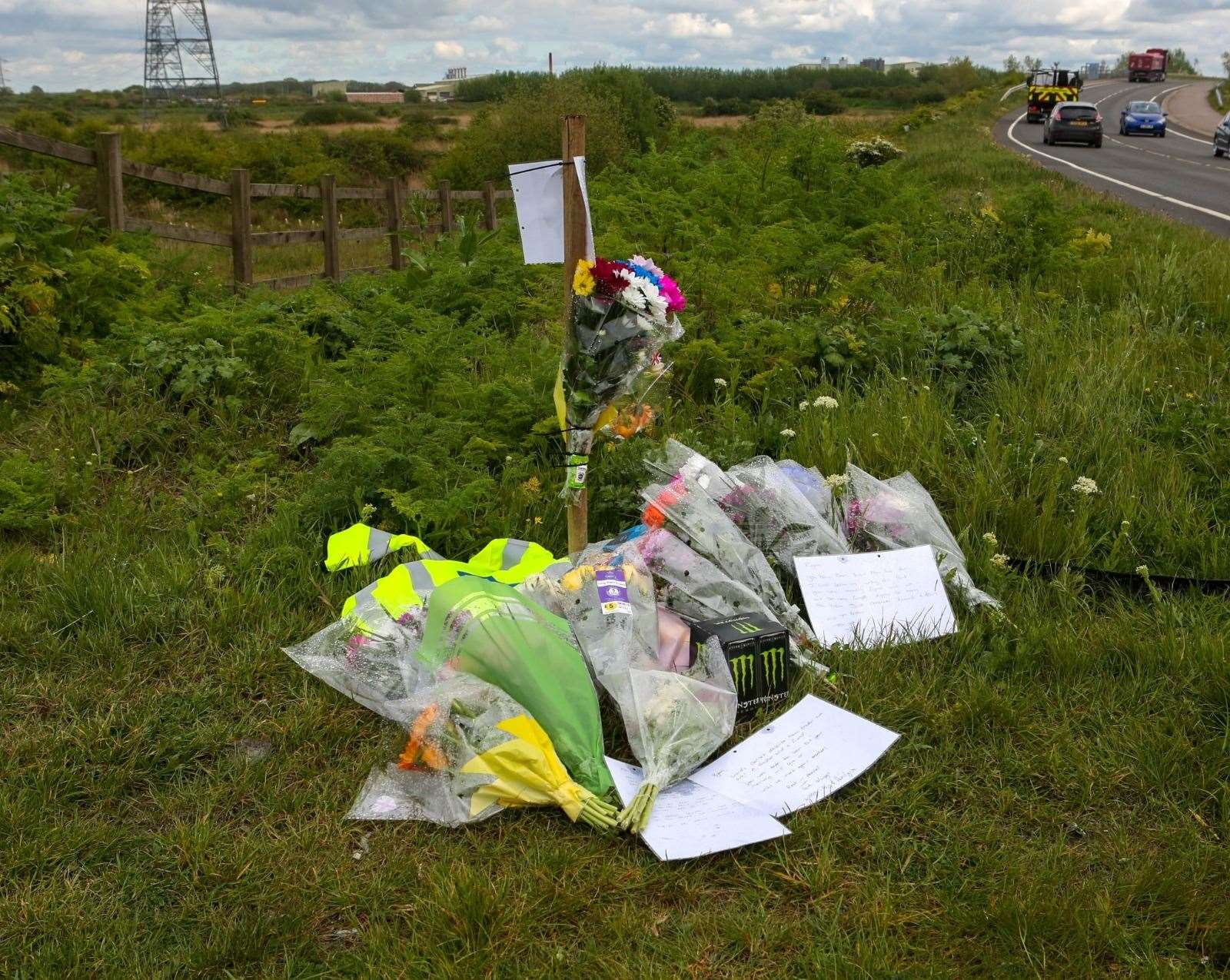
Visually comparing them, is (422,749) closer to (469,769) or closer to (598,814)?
(469,769)

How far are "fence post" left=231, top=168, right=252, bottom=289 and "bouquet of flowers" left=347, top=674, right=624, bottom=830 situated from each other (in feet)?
25.8

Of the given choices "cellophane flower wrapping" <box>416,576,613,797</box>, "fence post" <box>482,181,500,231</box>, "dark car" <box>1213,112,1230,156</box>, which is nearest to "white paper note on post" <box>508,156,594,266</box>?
"cellophane flower wrapping" <box>416,576,613,797</box>

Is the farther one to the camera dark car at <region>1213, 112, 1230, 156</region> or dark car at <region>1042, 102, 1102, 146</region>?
dark car at <region>1042, 102, 1102, 146</region>

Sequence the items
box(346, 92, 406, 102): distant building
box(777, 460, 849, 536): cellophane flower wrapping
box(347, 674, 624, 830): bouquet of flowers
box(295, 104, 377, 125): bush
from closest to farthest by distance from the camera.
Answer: box(347, 674, 624, 830): bouquet of flowers → box(777, 460, 849, 536): cellophane flower wrapping → box(295, 104, 377, 125): bush → box(346, 92, 406, 102): distant building

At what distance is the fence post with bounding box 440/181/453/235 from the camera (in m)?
15.2

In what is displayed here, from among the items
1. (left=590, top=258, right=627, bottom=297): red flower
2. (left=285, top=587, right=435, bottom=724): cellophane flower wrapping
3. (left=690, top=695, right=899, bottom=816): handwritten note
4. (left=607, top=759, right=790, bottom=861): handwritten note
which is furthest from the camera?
(left=590, top=258, right=627, bottom=297): red flower

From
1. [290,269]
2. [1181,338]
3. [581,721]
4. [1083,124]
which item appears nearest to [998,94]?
[1083,124]

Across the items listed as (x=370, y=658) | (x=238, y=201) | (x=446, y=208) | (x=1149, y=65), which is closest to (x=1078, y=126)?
(x=446, y=208)

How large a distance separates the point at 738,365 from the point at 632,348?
204 centimetres

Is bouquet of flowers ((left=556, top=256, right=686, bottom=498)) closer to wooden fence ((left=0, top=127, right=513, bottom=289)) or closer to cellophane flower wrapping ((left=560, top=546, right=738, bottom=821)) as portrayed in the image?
cellophane flower wrapping ((left=560, top=546, right=738, bottom=821))

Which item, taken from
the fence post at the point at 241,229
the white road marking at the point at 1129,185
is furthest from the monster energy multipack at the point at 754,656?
the white road marking at the point at 1129,185

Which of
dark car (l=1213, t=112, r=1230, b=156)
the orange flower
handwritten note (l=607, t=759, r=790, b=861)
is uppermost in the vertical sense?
dark car (l=1213, t=112, r=1230, b=156)

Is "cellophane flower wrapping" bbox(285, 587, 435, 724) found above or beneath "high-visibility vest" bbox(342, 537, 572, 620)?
beneath

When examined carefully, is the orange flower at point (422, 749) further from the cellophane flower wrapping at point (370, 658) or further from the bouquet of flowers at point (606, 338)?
the bouquet of flowers at point (606, 338)
